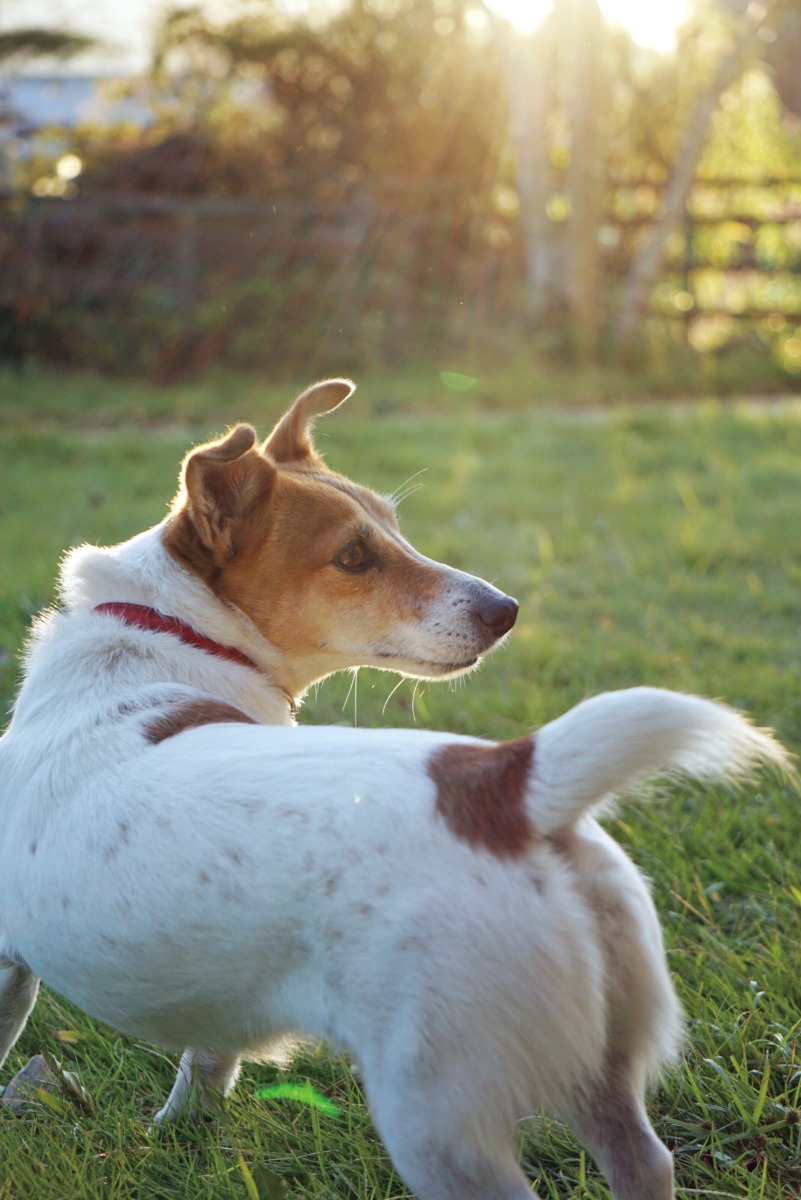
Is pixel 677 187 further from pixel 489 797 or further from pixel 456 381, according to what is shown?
pixel 489 797

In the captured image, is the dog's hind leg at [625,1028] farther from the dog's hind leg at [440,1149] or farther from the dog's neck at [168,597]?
the dog's neck at [168,597]

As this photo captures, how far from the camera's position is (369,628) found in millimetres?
2814

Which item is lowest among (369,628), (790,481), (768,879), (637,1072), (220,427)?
(220,427)

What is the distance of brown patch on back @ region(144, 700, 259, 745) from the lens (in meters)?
2.17

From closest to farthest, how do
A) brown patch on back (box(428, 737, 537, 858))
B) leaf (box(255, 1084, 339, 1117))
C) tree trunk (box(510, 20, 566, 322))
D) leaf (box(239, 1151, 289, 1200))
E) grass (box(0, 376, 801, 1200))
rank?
brown patch on back (box(428, 737, 537, 858))
leaf (box(239, 1151, 289, 1200))
grass (box(0, 376, 801, 1200))
leaf (box(255, 1084, 339, 1117))
tree trunk (box(510, 20, 566, 322))

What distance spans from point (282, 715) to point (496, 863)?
Answer: 3.38 ft

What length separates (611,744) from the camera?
1.77 metres

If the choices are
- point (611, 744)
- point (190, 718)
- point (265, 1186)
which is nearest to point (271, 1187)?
point (265, 1186)

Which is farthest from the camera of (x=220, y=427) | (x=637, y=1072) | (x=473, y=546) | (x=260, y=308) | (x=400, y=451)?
(x=260, y=308)

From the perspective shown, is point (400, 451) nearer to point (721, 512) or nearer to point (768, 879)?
point (721, 512)

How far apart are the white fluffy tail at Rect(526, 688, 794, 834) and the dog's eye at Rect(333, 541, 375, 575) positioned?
3.63ft

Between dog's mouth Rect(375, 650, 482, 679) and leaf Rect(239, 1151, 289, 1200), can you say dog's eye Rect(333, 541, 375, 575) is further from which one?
leaf Rect(239, 1151, 289, 1200)

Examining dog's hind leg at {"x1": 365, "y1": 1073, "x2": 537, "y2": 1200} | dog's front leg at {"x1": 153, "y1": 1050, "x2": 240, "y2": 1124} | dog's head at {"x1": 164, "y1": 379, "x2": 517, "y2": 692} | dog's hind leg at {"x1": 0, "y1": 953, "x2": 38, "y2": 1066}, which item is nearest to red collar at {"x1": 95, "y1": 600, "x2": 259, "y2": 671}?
dog's head at {"x1": 164, "y1": 379, "x2": 517, "y2": 692}

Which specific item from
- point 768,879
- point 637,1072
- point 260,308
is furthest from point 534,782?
point 260,308
